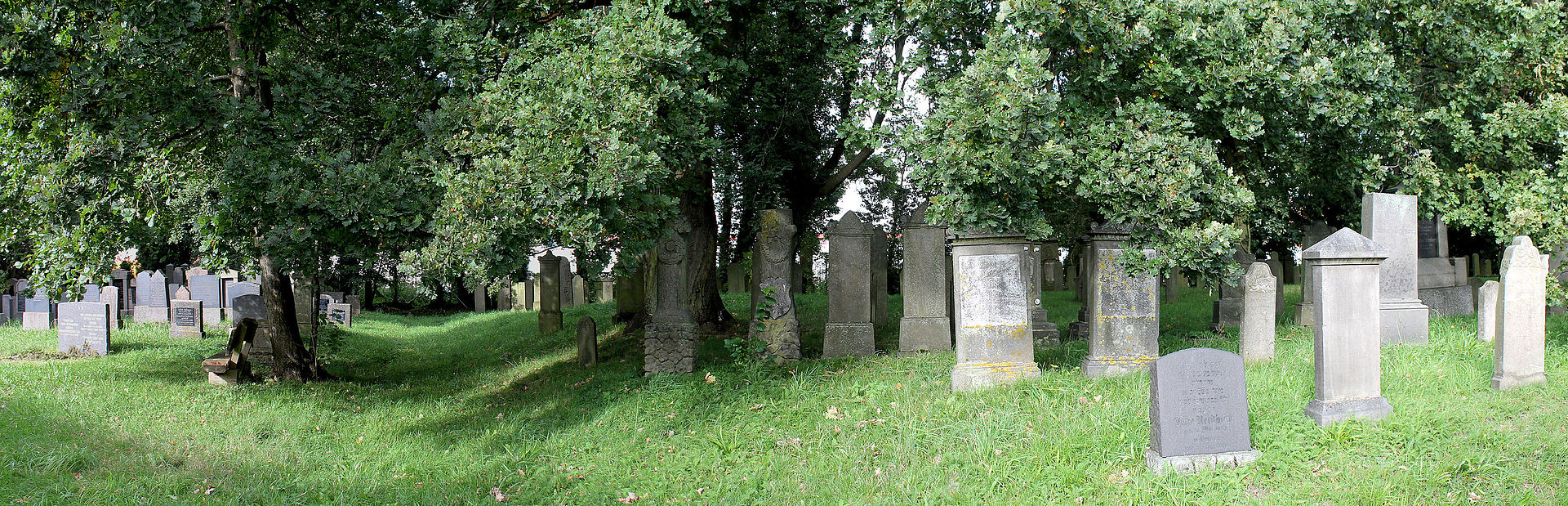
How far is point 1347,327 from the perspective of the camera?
5.71m

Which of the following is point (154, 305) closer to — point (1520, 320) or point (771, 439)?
point (771, 439)

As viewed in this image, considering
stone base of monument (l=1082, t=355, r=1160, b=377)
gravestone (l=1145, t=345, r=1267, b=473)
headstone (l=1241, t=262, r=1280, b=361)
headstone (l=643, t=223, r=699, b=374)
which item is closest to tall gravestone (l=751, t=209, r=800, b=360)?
headstone (l=643, t=223, r=699, b=374)

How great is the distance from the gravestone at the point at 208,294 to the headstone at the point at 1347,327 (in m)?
16.1

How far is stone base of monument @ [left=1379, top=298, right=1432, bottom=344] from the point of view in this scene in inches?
342

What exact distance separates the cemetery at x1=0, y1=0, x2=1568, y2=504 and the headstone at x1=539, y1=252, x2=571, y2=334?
356 centimetres

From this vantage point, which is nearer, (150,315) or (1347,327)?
(1347,327)

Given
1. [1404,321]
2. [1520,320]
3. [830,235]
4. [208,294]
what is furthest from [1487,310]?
[208,294]

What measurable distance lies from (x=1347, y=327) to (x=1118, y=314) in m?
2.02

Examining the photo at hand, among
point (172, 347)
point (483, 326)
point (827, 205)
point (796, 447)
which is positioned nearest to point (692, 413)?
point (796, 447)

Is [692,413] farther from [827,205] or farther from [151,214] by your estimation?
[827,205]

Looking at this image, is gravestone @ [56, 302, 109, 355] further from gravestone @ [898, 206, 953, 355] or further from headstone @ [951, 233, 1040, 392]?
headstone @ [951, 233, 1040, 392]

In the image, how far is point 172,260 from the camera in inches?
810

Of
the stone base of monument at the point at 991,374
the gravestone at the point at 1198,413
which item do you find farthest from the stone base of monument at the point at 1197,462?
the stone base of monument at the point at 991,374

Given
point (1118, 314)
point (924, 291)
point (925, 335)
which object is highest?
point (924, 291)
